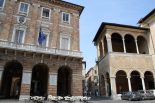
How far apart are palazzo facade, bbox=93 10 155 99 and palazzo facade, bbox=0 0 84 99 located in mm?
5627

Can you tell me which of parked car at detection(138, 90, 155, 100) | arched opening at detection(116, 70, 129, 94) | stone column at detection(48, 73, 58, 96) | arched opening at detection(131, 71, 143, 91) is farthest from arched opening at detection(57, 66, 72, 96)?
arched opening at detection(131, 71, 143, 91)

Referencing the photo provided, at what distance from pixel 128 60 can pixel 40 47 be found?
13653 mm

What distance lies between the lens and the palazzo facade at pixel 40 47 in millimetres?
17797

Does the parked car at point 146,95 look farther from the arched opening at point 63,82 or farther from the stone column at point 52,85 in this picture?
the stone column at point 52,85

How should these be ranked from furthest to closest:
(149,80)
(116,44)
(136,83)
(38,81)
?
(116,44)
(136,83)
(149,80)
(38,81)

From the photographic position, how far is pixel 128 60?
24.1 m

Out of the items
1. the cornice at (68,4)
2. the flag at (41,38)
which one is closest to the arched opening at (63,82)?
the flag at (41,38)

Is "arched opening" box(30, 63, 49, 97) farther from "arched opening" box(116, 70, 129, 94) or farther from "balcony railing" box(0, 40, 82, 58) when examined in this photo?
"arched opening" box(116, 70, 129, 94)

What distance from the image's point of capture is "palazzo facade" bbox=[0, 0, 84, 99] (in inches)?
701

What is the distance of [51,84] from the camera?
60.6 feet

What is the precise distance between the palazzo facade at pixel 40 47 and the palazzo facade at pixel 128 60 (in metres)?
5.63

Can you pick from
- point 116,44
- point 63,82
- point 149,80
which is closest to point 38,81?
point 63,82

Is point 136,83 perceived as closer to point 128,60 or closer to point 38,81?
point 128,60

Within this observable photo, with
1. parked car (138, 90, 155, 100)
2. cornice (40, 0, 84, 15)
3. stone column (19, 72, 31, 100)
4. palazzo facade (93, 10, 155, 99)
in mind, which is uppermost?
cornice (40, 0, 84, 15)
